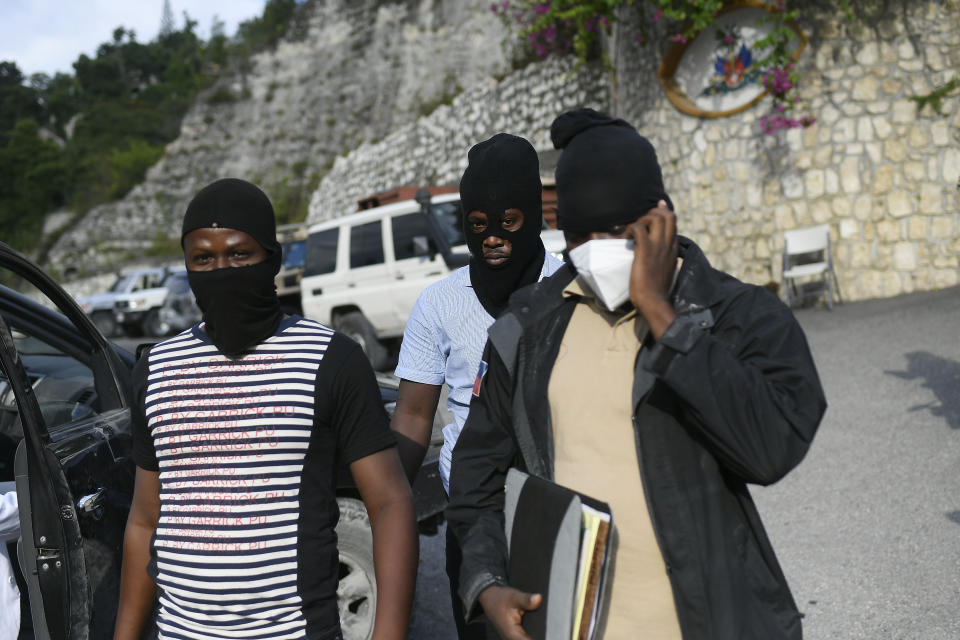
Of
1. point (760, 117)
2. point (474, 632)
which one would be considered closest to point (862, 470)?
point (474, 632)

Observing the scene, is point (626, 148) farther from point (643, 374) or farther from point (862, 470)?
point (862, 470)

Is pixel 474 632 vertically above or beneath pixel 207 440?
beneath

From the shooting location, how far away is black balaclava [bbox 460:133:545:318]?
2428mm

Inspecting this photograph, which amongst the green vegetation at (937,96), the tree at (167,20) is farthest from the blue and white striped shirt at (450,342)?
the tree at (167,20)

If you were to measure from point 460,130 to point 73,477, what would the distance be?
67.3ft

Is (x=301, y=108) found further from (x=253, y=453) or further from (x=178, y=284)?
(x=253, y=453)

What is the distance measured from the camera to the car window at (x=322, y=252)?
39.1 feet

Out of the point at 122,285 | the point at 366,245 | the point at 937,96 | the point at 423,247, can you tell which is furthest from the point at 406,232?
the point at 122,285

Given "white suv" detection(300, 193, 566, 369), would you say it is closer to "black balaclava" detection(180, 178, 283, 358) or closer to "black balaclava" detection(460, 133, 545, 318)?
"black balaclava" detection(460, 133, 545, 318)

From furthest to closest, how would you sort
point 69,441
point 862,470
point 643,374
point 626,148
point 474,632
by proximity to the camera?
1. point 862,470
2. point 69,441
3. point 474,632
4. point 626,148
5. point 643,374

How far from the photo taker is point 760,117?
1147 cm

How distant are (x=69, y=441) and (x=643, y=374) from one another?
6.46 feet

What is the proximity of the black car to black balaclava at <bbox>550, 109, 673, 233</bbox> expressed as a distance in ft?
5.58

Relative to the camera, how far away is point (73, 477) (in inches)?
101
